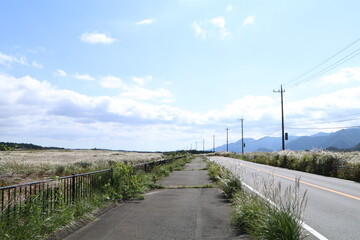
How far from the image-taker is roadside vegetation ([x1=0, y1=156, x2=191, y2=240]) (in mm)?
5209

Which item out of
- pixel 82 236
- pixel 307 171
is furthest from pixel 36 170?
pixel 307 171

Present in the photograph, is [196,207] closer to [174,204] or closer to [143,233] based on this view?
[174,204]

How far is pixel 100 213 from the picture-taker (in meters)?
8.09

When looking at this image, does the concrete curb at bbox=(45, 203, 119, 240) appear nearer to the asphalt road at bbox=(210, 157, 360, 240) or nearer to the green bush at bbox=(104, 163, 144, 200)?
the green bush at bbox=(104, 163, 144, 200)

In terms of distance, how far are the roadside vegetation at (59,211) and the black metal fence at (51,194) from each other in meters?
0.03

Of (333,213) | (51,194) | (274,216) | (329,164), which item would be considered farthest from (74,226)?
(329,164)

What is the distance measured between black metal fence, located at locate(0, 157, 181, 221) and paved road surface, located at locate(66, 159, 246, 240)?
1.02 metres

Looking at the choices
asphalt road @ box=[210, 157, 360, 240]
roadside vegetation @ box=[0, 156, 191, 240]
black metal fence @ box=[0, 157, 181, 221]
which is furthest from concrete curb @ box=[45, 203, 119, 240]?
asphalt road @ box=[210, 157, 360, 240]

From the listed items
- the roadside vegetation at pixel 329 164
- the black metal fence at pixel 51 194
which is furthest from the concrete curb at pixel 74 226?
the roadside vegetation at pixel 329 164

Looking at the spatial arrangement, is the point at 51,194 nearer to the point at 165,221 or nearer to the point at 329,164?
the point at 165,221

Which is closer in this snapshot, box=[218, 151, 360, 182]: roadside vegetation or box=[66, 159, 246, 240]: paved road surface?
box=[66, 159, 246, 240]: paved road surface

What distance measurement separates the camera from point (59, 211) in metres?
6.80

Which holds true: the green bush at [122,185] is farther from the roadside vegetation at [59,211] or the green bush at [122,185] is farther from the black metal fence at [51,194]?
the black metal fence at [51,194]

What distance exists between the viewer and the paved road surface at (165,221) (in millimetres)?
6078
